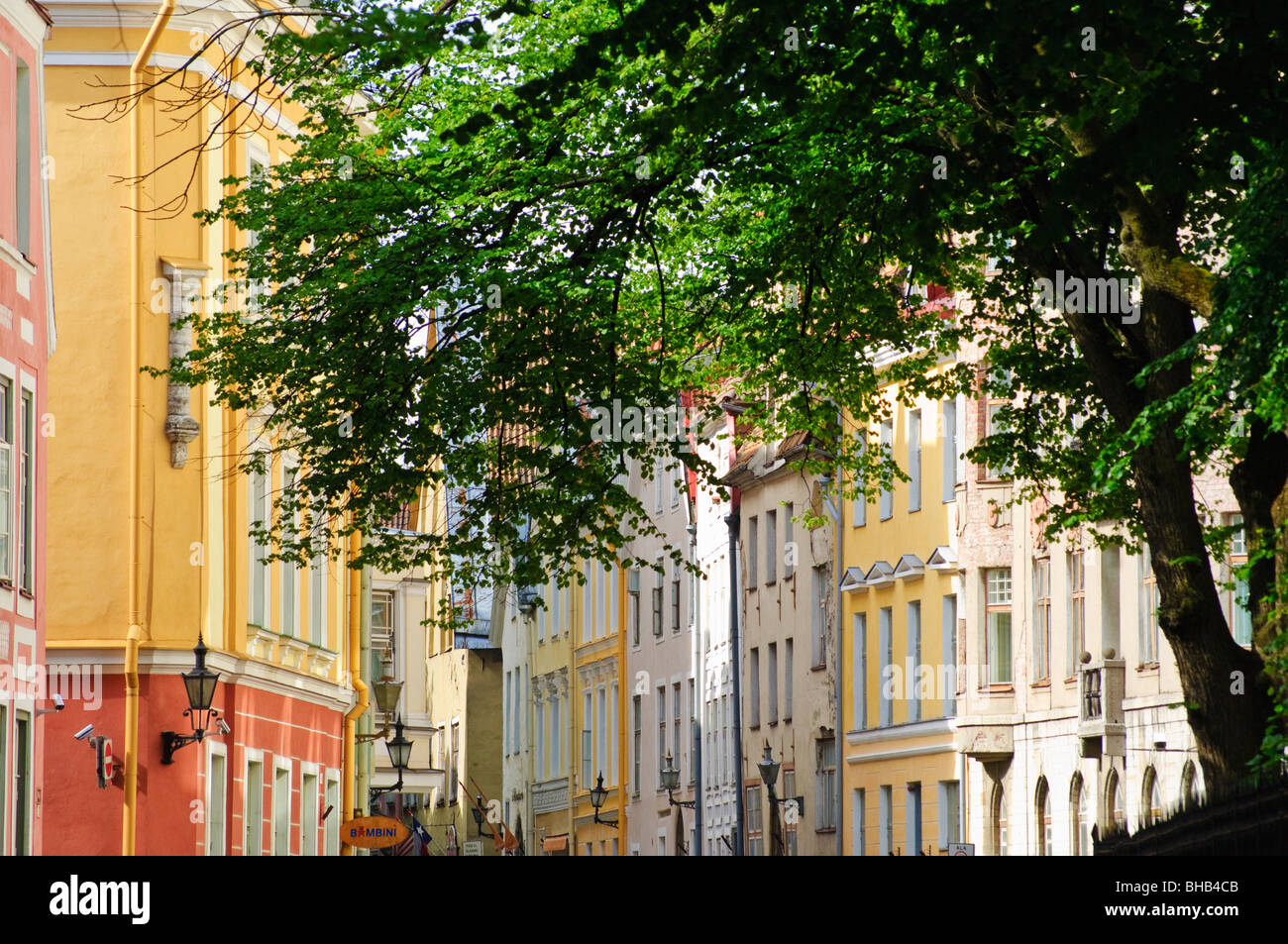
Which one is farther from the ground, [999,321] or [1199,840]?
[999,321]

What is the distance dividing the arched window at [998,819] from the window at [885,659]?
202 inches

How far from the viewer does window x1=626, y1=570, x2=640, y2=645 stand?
7506 cm

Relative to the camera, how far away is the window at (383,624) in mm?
75125

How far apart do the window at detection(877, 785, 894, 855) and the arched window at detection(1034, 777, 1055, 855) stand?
6121mm

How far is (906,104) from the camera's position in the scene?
19.2 m

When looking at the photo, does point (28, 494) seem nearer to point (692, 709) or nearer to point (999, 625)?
point (999, 625)

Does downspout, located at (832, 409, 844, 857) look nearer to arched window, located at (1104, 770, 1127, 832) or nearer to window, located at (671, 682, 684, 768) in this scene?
arched window, located at (1104, 770, 1127, 832)

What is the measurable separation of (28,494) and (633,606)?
165 ft

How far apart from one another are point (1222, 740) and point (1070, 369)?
6621 millimetres

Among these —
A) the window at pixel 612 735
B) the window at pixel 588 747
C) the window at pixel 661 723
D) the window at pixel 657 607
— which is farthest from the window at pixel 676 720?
the window at pixel 588 747

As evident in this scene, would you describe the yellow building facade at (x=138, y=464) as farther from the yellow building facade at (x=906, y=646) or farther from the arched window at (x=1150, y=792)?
the yellow building facade at (x=906, y=646)

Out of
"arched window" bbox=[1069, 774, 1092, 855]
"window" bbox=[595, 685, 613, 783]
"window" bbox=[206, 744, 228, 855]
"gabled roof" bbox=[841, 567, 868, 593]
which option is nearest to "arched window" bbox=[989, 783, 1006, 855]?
"arched window" bbox=[1069, 774, 1092, 855]

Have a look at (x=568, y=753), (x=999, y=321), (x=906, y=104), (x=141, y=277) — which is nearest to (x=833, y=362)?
(x=999, y=321)
